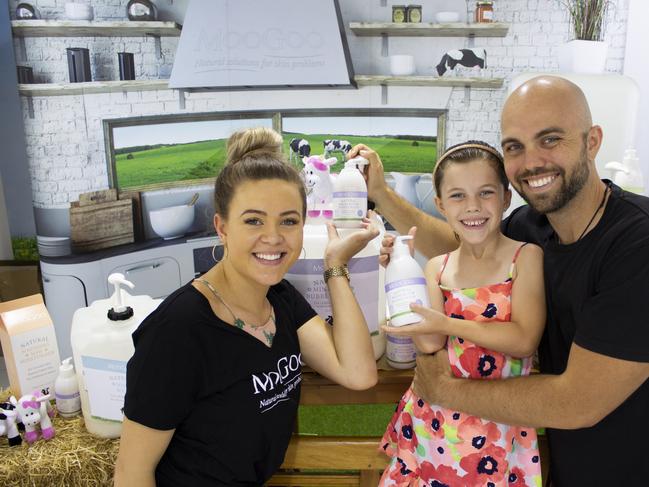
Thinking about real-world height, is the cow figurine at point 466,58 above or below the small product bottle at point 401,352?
above

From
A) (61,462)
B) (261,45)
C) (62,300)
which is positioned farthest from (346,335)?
(261,45)

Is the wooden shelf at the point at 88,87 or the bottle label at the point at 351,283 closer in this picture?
the bottle label at the point at 351,283

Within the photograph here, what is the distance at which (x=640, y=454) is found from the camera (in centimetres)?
131

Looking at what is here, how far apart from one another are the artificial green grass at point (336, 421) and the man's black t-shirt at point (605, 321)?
511 mm

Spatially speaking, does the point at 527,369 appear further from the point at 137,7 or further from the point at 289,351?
the point at 137,7

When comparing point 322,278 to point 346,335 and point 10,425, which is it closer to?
point 346,335

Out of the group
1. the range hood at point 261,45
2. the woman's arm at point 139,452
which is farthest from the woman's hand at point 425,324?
the range hood at point 261,45

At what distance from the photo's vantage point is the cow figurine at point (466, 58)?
408 cm

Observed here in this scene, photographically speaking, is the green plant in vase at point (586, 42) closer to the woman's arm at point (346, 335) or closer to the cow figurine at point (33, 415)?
the woman's arm at point (346, 335)

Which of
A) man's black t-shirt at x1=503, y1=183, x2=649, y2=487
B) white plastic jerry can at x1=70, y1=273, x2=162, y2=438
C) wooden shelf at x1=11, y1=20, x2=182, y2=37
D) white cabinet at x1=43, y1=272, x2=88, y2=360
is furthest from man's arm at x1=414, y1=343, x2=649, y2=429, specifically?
wooden shelf at x1=11, y1=20, x2=182, y2=37

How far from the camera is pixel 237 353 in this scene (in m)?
1.25

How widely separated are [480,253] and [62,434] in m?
1.26

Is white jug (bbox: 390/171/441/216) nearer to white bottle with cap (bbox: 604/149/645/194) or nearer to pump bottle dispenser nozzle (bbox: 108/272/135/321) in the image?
white bottle with cap (bbox: 604/149/645/194)

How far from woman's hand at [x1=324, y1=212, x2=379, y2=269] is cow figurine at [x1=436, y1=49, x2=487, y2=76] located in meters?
3.08
